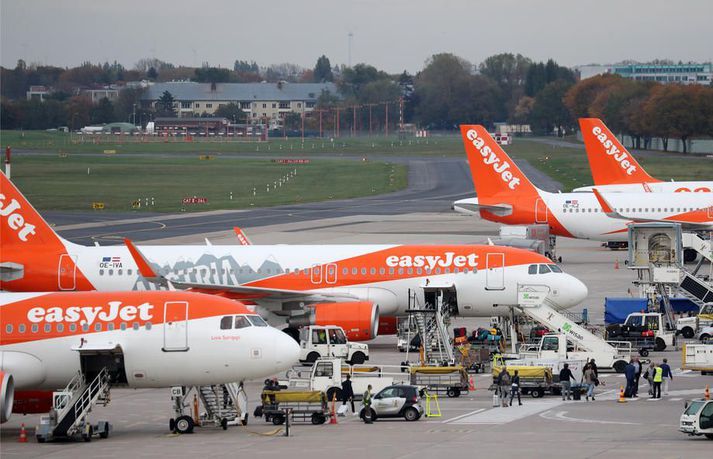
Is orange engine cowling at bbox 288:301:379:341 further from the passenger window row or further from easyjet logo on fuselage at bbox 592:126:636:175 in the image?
easyjet logo on fuselage at bbox 592:126:636:175

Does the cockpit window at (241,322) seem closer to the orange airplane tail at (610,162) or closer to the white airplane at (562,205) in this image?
the white airplane at (562,205)

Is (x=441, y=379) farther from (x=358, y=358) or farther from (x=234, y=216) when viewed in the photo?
(x=234, y=216)

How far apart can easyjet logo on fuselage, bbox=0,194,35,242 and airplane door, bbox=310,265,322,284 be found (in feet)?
41.9

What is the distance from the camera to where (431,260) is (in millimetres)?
57812

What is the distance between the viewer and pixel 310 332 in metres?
53.2

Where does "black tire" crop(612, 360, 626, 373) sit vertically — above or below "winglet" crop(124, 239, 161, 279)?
below

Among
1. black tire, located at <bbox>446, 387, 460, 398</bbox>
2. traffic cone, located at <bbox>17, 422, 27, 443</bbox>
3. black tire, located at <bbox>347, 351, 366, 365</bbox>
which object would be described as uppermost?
black tire, located at <bbox>347, 351, 366, 365</bbox>

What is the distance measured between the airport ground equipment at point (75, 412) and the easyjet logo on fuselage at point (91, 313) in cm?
170

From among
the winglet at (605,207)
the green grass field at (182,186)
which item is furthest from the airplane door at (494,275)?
the green grass field at (182,186)

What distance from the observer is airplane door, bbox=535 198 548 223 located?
3590 inches

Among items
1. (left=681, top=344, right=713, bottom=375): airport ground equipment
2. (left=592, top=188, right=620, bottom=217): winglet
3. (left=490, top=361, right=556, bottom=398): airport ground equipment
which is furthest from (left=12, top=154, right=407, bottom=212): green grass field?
(left=490, top=361, right=556, bottom=398): airport ground equipment

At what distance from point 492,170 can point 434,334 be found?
40.4m

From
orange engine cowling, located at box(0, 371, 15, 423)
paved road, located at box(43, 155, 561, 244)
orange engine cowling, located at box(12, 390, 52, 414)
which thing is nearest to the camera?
orange engine cowling, located at box(0, 371, 15, 423)

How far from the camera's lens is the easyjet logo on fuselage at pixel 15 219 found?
56.8m
